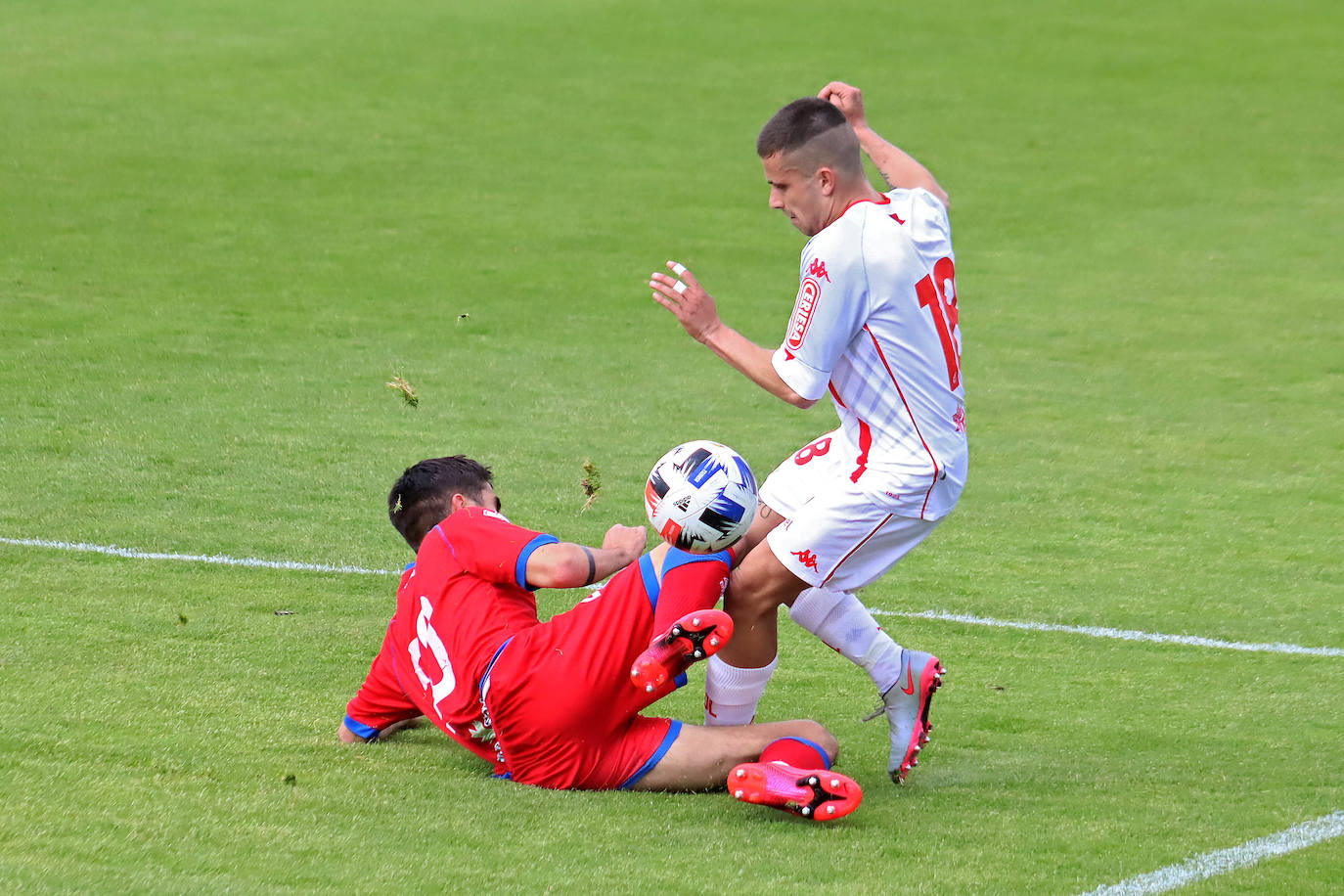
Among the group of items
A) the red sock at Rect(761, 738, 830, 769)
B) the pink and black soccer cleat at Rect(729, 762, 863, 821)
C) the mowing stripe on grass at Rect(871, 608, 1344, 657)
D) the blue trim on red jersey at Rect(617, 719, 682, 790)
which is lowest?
the mowing stripe on grass at Rect(871, 608, 1344, 657)

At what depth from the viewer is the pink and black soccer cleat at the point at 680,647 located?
4.44m

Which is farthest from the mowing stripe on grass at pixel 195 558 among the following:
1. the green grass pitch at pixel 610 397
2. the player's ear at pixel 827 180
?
the player's ear at pixel 827 180

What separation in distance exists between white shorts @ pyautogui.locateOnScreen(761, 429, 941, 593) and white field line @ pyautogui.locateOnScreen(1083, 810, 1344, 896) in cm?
121

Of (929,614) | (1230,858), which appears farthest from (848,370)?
(929,614)

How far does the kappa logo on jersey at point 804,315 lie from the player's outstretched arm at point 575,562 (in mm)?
761

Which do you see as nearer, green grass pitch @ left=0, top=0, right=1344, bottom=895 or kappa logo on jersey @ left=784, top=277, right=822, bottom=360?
green grass pitch @ left=0, top=0, right=1344, bottom=895

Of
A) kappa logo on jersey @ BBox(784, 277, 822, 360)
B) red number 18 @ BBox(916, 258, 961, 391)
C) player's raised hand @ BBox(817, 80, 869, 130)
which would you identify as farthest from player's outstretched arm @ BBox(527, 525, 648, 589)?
player's raised hand @ BBox(817, 80, 869, 130)

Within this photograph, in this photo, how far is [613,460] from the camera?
9367 millimetres

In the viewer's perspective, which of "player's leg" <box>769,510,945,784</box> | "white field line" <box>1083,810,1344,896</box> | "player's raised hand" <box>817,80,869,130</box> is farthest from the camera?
"player's raised hand" <box>817,80,869,130</box>

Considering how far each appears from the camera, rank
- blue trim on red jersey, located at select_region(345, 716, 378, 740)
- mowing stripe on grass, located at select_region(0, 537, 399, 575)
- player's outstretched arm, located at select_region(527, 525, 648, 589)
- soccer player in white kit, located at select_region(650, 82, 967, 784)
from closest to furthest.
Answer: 1. player's outstretched arm, located at select_region(527, 525, 648, 589)
2. soccer player in white kit, located at select_region(650, 82, 967, 784)
3. blue trim on red jersey, located at select_region(345, 716, 378, 740)
4. mowing stripe on grass, located at select_region(0, 537, 399, 575)

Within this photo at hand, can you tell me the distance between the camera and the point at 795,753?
15.6 feet

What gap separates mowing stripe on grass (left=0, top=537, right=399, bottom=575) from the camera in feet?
23.9

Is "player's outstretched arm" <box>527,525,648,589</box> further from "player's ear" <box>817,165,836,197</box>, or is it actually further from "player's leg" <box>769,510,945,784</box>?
"player's ear" <box>817,165,836,197</box>

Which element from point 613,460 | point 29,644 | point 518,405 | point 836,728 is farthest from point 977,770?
point 518,405
